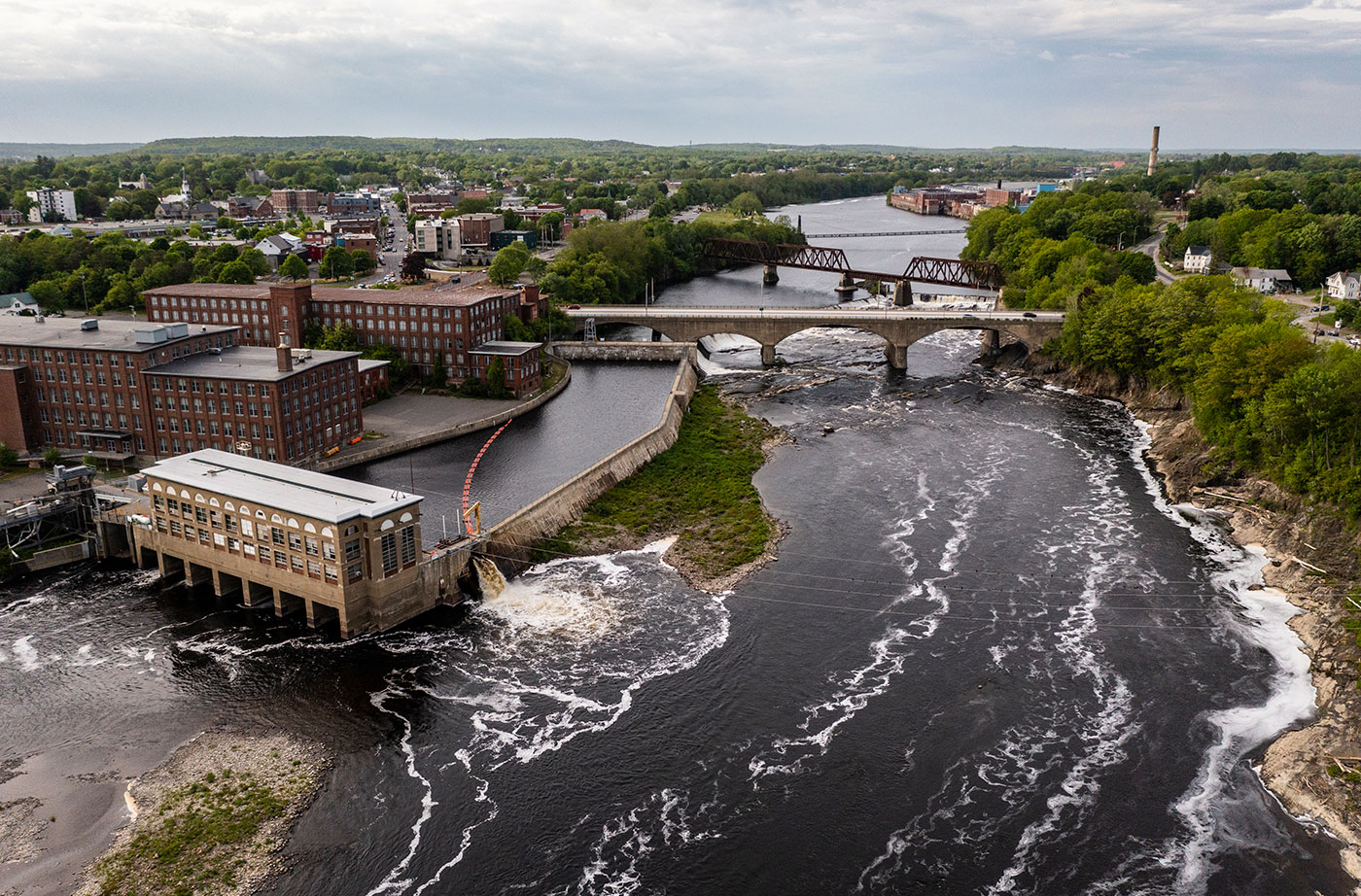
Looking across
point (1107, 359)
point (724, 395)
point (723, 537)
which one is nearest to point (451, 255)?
point (724, 395)

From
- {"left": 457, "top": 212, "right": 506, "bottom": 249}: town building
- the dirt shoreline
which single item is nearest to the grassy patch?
the dirt shoreline

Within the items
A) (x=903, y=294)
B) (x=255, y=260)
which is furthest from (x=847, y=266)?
(x=255, y=260)

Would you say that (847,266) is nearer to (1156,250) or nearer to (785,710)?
(1156,250)

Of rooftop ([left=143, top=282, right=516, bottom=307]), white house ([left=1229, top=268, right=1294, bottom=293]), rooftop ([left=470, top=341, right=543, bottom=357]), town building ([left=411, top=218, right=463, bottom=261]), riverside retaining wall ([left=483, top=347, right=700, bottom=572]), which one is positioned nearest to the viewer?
riverside retaining wall ([left=483, top=347, right=700, bottom=572])

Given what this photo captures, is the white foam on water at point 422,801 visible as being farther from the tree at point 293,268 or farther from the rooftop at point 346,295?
the tree at point 293,268

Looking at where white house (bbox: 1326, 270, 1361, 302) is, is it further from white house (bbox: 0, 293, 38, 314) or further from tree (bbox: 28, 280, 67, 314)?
tree (bbox: 28, 280, 67, 314)

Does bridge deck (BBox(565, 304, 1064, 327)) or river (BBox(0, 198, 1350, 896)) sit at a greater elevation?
bridge deck (BBox(565, 304, 1064, 327))
